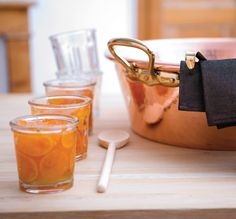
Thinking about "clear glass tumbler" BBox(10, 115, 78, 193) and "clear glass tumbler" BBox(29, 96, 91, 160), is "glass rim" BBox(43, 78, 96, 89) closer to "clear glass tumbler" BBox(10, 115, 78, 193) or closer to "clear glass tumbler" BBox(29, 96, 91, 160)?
"clear glass tumbler" BBox(29, 96, 91, 160)

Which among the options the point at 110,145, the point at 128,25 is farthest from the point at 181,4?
the point at 110,145

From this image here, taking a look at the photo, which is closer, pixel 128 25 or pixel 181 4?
pixel 128 25

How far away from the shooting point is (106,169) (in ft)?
1.98

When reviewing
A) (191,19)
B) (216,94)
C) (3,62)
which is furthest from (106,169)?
(191,19)

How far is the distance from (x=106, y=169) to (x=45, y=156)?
0.34 feet

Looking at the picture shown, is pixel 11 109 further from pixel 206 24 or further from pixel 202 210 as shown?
pixel 206 24

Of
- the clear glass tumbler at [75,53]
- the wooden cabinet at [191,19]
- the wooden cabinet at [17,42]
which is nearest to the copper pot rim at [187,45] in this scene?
the clear glass tumbler at [75,53]

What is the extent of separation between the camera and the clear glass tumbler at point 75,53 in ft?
3.12

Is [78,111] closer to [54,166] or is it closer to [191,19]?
[54,166]

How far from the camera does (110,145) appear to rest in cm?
71

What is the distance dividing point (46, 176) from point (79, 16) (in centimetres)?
192

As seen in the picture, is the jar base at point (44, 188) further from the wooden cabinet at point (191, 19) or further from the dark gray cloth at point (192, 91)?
the wooden cabinet at point (191, 19)

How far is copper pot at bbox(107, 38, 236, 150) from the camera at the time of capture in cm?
65

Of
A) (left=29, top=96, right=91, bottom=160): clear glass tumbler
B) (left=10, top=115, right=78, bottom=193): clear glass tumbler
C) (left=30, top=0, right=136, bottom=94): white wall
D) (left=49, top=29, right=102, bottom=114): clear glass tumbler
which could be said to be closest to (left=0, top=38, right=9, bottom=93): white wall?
(left=30, top=0, right=136, bottom=94): white wall
